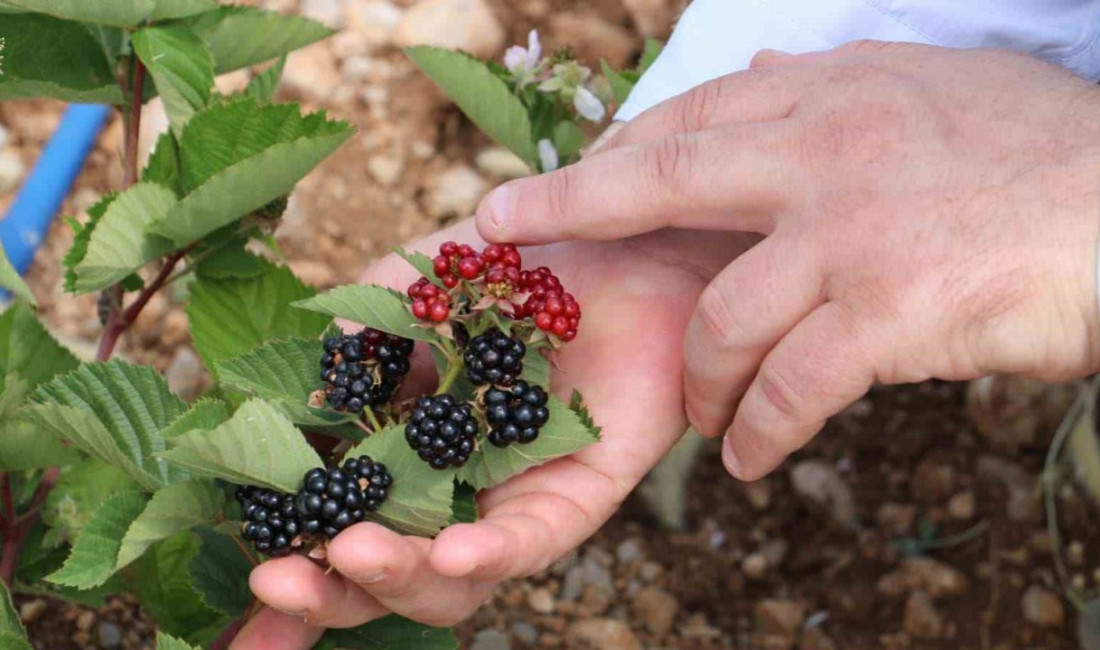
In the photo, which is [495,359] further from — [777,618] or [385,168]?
[385,168]

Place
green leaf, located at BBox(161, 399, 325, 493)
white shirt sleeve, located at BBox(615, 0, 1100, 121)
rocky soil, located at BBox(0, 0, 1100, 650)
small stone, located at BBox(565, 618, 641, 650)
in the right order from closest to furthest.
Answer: green leaf, located at BBox(161, 399, 325, 493)
white shirt sleeve, located at BBox(615, 0, 1100, 121)
small stone, located at BBox(565, 618, 641, 650)
rocky soil, located at BBox(0, 0, 1100, 650)

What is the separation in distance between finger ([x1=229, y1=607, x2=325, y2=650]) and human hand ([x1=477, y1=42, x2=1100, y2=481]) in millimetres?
350

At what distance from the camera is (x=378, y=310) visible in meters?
0.89

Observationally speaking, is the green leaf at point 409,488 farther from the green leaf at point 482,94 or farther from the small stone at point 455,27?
the small stone at point 455,27

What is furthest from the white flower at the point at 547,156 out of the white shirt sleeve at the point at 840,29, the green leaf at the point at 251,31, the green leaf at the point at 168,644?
the green leaf at the point at 168,644

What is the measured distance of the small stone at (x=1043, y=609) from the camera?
1.75 meters

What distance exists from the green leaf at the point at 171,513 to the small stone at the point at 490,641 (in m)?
0.69

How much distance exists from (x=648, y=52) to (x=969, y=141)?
477 millimetres

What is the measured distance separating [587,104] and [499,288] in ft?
1.19

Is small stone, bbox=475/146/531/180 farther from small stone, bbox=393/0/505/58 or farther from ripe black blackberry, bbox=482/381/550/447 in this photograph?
ripe black blackberry, bbox=482/381/550/447

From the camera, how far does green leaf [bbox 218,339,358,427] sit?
0.88m

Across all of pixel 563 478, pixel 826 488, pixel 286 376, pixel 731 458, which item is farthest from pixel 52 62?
pixel 826 488

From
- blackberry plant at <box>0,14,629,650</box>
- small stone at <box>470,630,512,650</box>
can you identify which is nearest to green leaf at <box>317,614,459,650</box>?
blackberry plant at <box>0,14,629,650</box>

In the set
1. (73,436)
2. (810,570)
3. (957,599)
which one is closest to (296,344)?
(73,436)
